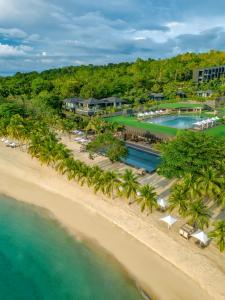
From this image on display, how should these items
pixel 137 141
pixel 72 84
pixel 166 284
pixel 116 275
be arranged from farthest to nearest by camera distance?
pixel 72 84 → pixel 137 141 → pixel 116 275 → pixel 166 284

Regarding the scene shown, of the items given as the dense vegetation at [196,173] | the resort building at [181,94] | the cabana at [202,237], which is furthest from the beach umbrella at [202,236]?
the resort building at [181,94]

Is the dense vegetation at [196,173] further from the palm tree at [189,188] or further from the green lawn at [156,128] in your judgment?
the green lawn at [156,128]

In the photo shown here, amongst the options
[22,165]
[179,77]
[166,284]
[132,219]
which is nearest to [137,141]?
[22,165]

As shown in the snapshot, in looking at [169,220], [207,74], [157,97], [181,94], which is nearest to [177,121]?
[157,97]

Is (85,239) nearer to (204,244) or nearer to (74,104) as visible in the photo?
(204,244)

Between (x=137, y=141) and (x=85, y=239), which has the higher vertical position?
(x=137, y=141)

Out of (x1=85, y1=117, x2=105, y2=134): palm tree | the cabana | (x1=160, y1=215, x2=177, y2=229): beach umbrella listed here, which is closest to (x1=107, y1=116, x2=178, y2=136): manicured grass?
(x1=85, y1=117, x2=105, y2=134): palm tree

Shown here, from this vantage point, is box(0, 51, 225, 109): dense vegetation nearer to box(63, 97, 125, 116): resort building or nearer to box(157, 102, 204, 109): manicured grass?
box(63, 97, 125, 116): resort building

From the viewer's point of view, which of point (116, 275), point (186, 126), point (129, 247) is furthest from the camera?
point (186, 126)
